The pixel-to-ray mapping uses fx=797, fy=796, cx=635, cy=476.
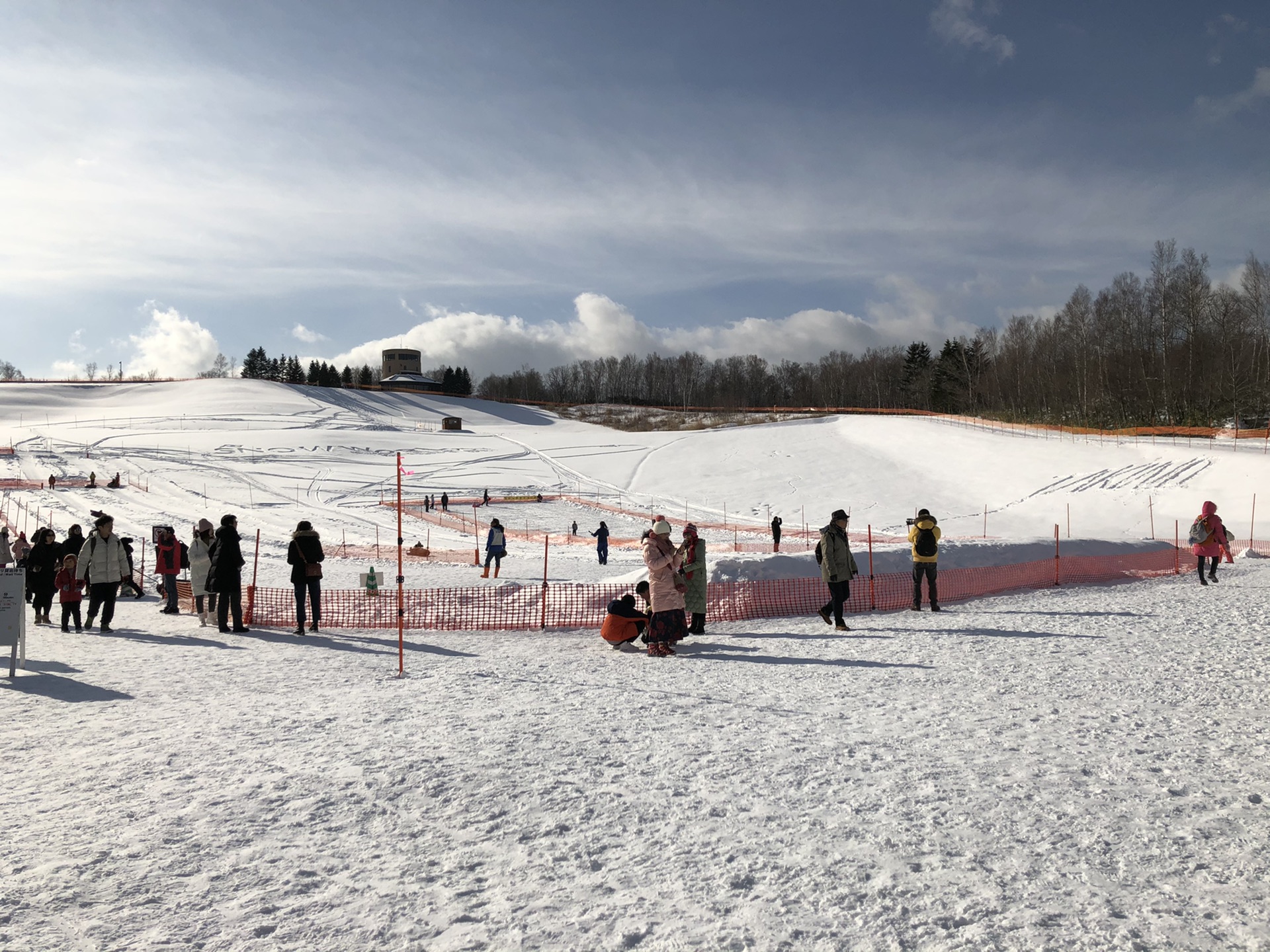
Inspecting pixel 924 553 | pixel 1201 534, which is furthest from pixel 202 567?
pixel 1201 534

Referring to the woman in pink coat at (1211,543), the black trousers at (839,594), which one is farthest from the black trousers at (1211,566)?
the black trousers at (839,594)

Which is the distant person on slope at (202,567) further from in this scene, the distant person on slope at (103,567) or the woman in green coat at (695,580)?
the woman in green coat at (695,580)

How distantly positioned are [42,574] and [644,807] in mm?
11975

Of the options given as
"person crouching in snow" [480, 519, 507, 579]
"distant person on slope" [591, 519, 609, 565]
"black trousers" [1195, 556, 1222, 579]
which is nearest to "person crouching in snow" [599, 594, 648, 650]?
"person crouching in snow" [480, 519, 507, 579]

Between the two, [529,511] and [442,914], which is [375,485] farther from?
[442,914]

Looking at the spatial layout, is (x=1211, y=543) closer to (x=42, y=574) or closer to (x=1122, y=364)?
(x=42, y=574)

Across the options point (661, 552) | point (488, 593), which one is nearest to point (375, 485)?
point (488, 593)

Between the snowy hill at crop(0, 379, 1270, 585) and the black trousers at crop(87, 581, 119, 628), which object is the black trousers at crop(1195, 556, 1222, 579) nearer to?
the snowy hill at crop(0, 379, 1270, 585)

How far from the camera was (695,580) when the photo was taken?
35.7ft

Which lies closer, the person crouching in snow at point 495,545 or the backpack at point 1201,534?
the backpack at point 1201,534

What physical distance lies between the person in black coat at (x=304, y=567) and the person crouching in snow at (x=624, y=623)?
420cm

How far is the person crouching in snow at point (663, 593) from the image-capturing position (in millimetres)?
9688

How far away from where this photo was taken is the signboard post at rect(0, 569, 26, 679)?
27.2 ft

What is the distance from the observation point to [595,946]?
10.8 ft
